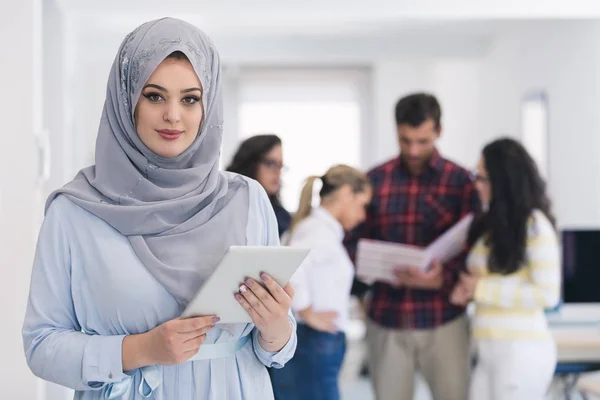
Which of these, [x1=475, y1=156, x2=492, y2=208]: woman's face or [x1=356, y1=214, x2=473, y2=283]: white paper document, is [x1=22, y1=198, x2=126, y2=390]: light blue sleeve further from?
[x1=475, y1=156, x2=492, y2=208]: woman's face

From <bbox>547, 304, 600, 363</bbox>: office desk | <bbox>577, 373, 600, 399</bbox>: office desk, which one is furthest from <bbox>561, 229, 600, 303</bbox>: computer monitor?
<bbox>577, 373, 600, 399</bbox>: office desk

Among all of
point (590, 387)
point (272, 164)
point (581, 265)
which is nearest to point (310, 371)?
point (272, 164)

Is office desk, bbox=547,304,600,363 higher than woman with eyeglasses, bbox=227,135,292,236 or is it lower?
lower

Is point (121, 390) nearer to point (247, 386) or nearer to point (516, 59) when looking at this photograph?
point (247, 386)

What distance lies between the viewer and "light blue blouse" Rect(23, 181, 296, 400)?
4.67ft

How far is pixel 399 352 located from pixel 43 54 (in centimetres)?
180

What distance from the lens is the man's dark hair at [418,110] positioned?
10.8 feet

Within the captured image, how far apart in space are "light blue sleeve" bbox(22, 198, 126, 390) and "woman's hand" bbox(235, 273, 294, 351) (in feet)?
0.72

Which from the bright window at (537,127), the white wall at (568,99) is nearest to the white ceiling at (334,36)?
the white wall at (568,99)

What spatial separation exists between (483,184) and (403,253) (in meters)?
0.42

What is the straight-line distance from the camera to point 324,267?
3.02m

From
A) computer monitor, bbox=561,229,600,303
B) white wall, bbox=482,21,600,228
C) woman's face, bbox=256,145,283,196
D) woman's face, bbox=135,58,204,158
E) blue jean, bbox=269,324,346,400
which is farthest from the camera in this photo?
white wall, bbox=482,21,600,228

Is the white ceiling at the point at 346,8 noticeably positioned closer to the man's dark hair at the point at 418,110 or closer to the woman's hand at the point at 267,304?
the man's dark hair at the point at 418,110

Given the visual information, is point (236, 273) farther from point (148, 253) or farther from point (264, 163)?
point (264, 163)
